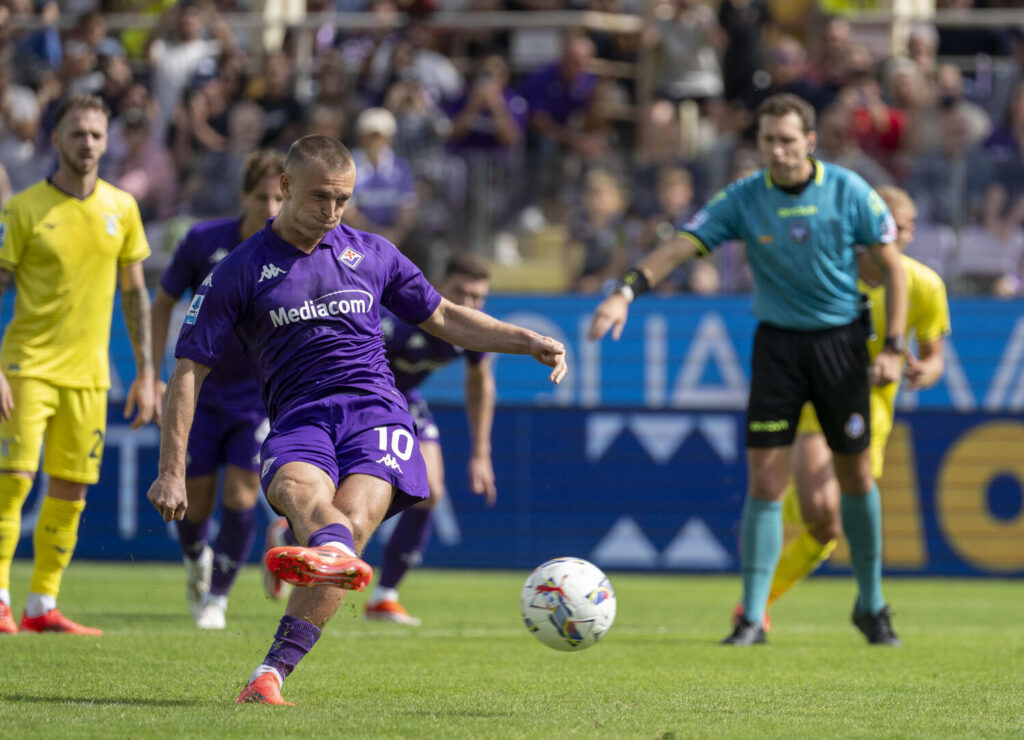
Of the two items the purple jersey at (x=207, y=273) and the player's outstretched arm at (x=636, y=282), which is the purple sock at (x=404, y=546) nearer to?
the purple jersey at (x=207, y=273)

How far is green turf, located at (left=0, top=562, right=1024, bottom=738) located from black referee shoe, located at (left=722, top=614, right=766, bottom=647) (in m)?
0.12

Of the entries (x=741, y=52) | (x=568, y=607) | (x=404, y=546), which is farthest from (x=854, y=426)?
(x=741, y=52)

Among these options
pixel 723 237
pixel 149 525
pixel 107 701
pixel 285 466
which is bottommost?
pixel 149 525

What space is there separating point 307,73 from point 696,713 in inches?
520

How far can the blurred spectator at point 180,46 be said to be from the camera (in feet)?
56.4

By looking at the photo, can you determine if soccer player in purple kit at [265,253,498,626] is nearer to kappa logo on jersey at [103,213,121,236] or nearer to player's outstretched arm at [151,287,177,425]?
player's outstretched arm at [151,287,177,425]

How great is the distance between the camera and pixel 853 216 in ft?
25.6

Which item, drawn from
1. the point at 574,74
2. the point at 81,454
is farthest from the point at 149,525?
the point at 574,74

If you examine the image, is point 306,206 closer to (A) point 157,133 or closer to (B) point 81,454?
(B) point 81,454

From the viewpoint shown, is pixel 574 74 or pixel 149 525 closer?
pixel 149 525

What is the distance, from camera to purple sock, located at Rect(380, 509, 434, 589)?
9.55 meters

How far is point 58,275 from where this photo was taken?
26.5 ft

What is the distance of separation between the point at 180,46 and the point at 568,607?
43.0 ft

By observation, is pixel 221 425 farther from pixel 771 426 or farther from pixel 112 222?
pixel 771 426
